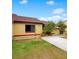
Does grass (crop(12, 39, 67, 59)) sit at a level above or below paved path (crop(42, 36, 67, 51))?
below

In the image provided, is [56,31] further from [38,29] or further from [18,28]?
[18,28]

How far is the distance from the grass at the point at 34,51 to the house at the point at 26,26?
106 millimetres

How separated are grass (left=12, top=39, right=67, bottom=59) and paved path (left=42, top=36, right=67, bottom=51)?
0.17 feet

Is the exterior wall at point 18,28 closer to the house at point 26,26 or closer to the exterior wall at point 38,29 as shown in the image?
the house at point 26,26

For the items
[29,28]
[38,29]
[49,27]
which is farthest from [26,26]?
[49,27]

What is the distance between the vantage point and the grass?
142 centimetres

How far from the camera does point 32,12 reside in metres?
1.51

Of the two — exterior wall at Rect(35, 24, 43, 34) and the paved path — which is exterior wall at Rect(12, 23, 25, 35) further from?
the paved path

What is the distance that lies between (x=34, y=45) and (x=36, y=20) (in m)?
0.32

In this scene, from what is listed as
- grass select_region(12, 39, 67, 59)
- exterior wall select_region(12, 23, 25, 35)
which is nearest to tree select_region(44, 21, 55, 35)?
grass select_region(12, 39, 67, 59)
